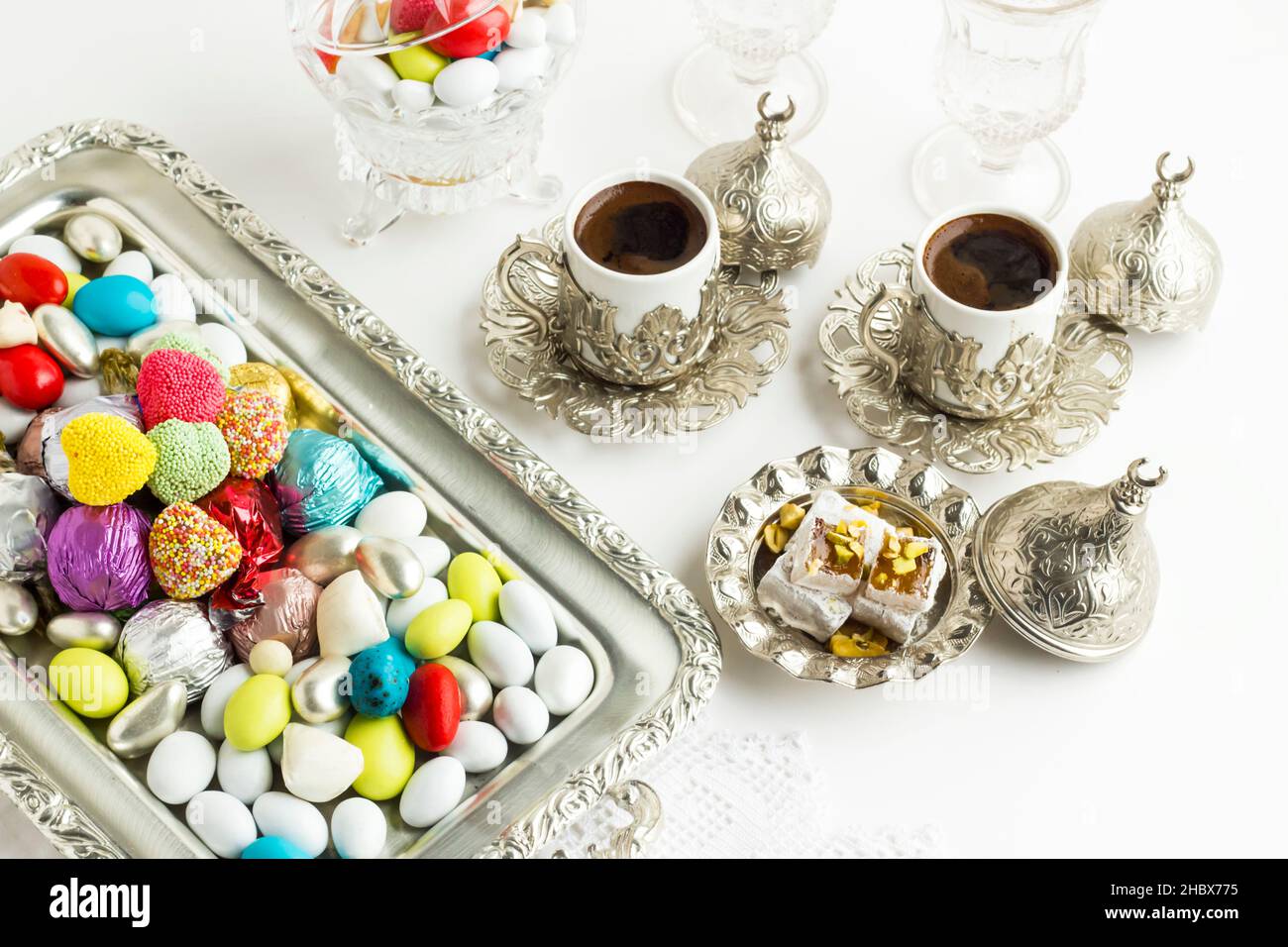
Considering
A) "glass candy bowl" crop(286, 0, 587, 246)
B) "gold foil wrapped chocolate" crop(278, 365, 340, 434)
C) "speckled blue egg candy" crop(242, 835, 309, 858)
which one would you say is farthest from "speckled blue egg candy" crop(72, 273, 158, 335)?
"speckled blue egg candy" crop(242, 835, 309, 858)

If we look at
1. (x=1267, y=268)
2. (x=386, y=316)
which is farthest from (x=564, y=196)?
(x=1267, y=268)

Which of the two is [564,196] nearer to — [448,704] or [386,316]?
[386,316]

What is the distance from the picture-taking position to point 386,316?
1.29 metres

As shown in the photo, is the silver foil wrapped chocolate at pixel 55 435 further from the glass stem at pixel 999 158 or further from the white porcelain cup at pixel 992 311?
the glass stem at pixel 999 158

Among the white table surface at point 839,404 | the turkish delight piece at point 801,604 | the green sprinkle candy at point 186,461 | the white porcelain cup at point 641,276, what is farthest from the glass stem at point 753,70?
the green sprinkle candy at point 186,461

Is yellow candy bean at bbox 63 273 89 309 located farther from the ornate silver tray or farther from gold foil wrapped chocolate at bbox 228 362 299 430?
the ornate silver tray

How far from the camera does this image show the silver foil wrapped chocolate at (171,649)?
99 centimetres

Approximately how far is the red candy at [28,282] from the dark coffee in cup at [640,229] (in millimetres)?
473

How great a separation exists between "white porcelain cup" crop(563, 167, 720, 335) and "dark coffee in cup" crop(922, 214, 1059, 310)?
196 mm

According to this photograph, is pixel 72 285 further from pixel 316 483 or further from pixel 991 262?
pixel 991 262

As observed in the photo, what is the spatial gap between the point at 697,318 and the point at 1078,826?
53cm

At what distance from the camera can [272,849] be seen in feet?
3.05

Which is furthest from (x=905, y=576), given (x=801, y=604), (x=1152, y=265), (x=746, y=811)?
(x=1152, y=265)

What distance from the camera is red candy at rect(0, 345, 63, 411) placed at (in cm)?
111
